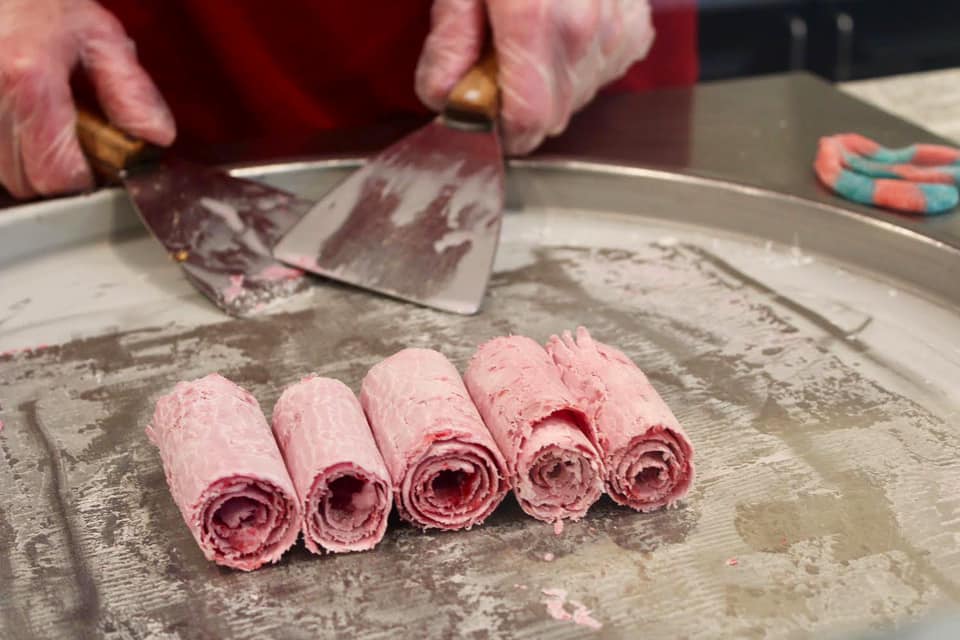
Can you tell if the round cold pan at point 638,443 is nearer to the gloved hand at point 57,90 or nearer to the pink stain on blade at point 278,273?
the pink stain on blade at point 278,273

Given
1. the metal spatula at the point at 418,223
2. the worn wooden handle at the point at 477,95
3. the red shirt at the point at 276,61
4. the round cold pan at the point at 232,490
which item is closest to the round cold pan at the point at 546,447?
the round cold pan at the point at 232,490

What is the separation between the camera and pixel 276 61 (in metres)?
2.91

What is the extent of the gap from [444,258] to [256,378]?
47 centimetres

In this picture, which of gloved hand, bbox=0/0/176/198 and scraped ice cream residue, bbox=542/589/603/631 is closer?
scraped ice cream residue, bbox=542/589/603/631

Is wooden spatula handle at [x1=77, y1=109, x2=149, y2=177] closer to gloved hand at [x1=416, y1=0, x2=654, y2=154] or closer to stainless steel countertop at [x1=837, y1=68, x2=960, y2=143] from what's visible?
gloved hand at [x1=416, y1=0, x2=654, y2=154]

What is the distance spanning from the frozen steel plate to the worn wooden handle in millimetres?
183

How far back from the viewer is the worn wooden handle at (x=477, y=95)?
Answer: 2.46 meters

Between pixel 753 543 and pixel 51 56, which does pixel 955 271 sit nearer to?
pixel 753 543

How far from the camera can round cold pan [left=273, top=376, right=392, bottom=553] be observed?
5.02 ft

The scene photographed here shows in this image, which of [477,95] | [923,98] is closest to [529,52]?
[477,95]

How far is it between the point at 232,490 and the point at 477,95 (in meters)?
1.27

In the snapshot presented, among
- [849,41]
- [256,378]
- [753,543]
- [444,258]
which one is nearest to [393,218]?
[444,258]

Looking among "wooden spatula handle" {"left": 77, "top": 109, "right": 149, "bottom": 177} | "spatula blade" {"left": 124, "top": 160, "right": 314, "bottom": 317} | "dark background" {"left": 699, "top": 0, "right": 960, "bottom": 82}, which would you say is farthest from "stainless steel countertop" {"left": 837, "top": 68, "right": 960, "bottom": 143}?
"wooden spatula handle" {"left": 77, "top": 109, "right": 149, "bottom": 177}

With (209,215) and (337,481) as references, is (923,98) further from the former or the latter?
(337,481)
